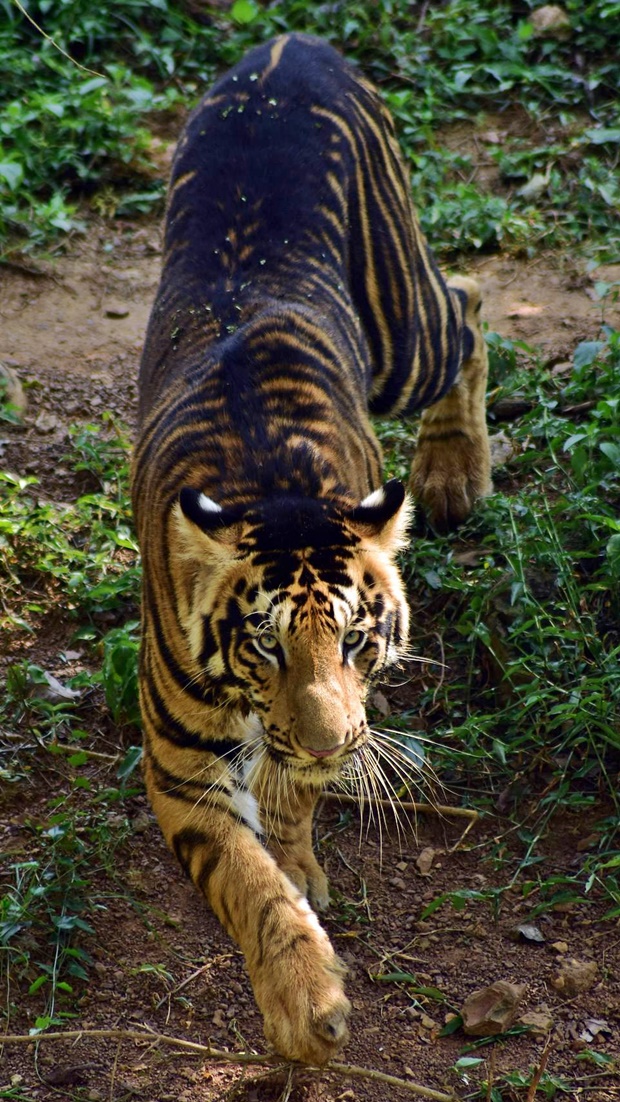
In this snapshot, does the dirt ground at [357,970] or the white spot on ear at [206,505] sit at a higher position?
the white spot on ear at [206,505]

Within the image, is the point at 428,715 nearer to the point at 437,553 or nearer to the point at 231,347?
the point at 437,553

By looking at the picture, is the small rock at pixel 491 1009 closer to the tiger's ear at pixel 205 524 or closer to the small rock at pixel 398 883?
the small rock at pixel 398 883

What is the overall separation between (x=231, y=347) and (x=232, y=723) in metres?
1.04

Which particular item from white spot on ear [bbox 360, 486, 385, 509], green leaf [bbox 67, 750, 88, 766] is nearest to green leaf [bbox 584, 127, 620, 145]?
white spot on ear [bbox 360, 486, 385, 509]

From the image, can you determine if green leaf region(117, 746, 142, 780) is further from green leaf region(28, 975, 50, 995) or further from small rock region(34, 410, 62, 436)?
small rock region(34, 410, 62, 436)

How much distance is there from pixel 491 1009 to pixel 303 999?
2.41 ft

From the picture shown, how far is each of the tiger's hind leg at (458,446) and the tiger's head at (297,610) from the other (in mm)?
1743

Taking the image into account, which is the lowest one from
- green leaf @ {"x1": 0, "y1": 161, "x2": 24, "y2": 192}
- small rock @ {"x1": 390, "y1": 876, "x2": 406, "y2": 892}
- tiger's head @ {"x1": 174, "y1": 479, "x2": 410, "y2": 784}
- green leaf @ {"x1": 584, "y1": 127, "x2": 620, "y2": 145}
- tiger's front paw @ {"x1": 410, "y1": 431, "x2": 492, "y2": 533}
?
small rock @ {"x1": 390, "y1": 876, "x2": 406, "y2": 892}

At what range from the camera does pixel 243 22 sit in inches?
308

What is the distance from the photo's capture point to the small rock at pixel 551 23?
7609 mm

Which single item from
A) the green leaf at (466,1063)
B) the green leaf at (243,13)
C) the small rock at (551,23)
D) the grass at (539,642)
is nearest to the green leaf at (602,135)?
the small rock at (551,23)

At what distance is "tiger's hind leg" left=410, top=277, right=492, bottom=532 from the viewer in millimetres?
5148

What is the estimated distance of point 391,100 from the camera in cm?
738

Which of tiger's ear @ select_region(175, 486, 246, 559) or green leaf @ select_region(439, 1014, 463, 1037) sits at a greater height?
tiger's ear @ select_region(175, 486, 246, 559)
